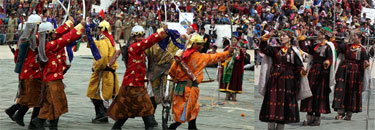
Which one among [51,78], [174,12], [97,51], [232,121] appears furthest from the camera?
[174,12]

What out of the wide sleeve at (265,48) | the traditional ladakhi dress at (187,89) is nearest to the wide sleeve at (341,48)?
the wide sleeve at (265,48)

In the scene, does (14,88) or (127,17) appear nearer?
(14,88)

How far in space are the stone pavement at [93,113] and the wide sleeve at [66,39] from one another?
4.37 ft

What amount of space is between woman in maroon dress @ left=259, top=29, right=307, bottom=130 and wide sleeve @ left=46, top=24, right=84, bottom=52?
9.04 feet

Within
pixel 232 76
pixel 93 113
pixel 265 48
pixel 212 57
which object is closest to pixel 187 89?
pixel 212 57

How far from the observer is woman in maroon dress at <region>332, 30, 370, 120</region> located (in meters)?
12.7

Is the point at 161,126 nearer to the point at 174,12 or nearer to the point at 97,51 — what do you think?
the point at 97,51

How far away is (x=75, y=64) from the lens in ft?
69.8

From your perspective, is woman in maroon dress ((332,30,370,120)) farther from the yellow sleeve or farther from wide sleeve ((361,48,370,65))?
the yellow sleeve

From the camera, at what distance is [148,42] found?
9.34m

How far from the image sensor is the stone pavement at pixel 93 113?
10594 mm

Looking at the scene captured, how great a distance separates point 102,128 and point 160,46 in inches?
59.2

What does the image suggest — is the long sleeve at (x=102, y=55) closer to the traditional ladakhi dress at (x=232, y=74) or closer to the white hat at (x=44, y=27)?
the white hat at (x=44, y=27)

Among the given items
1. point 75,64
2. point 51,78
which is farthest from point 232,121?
point 75,64
